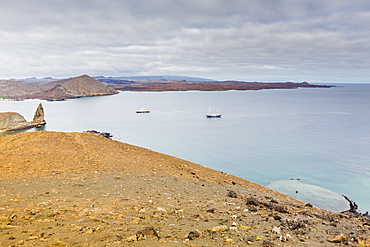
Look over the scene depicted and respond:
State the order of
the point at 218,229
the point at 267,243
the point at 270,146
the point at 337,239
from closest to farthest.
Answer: the point at 267,243
the point at 337,239
the point at 218,229
the point at 270,146

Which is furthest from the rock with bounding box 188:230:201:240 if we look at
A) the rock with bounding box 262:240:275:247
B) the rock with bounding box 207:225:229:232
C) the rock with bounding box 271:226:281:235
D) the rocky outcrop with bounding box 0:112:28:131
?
the rocky outcrop with bounding box 0:112:28:131

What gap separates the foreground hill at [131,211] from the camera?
5.42 meters

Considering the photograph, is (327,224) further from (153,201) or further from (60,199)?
(60,199)

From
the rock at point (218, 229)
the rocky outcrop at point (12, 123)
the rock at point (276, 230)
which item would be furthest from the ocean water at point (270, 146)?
the rock at point (218, 229)

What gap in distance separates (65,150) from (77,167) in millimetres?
3305

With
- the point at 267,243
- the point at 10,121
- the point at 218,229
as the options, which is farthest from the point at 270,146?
the point at 10,121

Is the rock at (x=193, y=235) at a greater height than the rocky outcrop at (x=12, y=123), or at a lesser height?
greater

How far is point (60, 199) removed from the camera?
27.5 feet

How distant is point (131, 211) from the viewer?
749 cm

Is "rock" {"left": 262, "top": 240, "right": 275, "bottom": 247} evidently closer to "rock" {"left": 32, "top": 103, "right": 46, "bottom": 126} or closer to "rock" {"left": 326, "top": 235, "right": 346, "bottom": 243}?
"rock" {"left": 326, "top": 235, "right": 346, "bottom": 243}

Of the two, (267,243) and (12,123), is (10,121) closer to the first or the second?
(12,123)

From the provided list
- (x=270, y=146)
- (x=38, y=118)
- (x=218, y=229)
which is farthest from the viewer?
(x=38, y=118)

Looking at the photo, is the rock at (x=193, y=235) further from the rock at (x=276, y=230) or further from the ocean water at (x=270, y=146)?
the ocean water at (x=270, y=146)

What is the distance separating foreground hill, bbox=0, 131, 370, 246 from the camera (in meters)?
5.42
